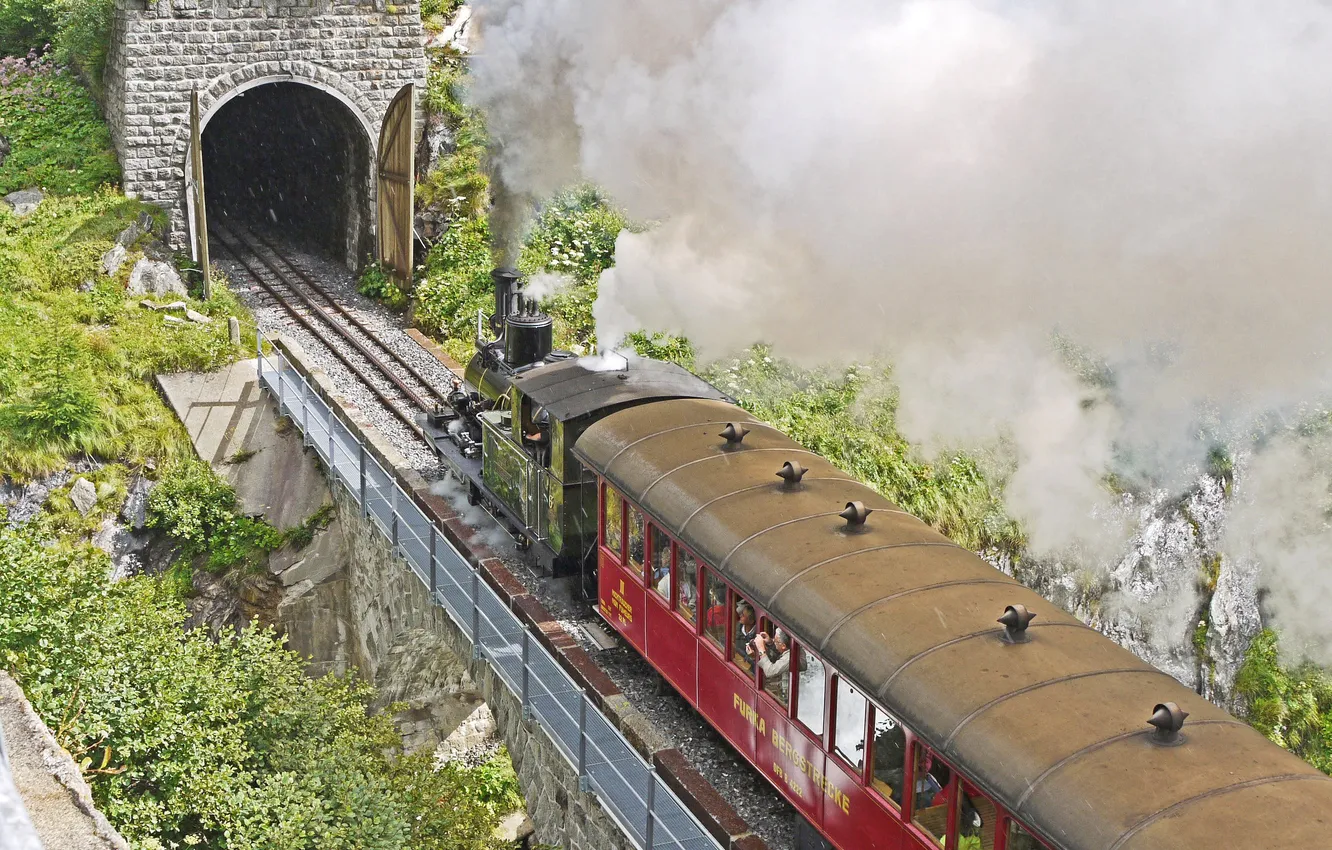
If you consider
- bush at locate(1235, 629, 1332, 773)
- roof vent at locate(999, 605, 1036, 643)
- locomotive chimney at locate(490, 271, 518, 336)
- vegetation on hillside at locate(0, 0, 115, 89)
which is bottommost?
bush at locate(1235, 629, 1332, 773)

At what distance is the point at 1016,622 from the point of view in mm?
7449

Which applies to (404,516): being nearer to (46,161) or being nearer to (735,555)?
(735,555)

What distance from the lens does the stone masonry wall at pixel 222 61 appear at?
20812 mm

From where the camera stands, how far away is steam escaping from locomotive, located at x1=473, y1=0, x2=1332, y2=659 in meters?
7.68

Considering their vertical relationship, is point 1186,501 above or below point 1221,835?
below

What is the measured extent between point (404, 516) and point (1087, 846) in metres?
9.15

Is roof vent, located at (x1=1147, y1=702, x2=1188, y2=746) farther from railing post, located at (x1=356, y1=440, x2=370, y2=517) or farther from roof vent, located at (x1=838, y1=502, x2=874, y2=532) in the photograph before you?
railing post, located at (x1=356, y1=440, x2=370, y2=517)

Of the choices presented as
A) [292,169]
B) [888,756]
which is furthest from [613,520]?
[292,169]

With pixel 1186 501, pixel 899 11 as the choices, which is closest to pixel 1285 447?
pixel 1186 501

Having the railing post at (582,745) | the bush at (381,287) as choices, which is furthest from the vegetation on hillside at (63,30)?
the railing post at (582,745)

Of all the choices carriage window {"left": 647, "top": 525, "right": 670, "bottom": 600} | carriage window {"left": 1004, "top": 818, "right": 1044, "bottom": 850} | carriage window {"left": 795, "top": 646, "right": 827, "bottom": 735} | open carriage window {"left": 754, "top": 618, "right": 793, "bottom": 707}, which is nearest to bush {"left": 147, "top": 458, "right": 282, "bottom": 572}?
carriage window {"left": 647, "top": 525, "right": 670, "bottom": 600}

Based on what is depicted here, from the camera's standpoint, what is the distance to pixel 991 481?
55.1 feet

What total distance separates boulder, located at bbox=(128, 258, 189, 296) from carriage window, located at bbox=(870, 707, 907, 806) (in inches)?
636

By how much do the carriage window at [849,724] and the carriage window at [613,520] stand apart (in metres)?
3.19
